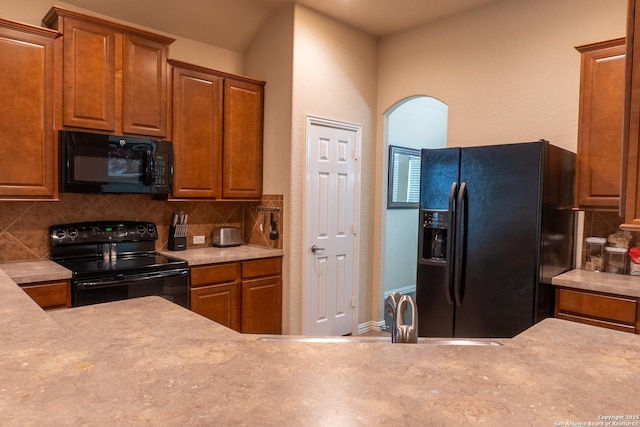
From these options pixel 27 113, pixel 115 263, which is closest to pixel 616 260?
pixel 115 263

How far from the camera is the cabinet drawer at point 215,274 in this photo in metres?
3.17

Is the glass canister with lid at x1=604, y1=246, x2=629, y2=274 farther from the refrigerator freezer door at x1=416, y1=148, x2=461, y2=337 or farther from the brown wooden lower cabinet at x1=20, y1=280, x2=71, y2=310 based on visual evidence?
the brown wooden lower cabinet at x1=20, y1=280, x2=71, y2=310

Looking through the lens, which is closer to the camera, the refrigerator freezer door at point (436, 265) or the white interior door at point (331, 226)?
the refrigerator freezer door at point (436, 265)

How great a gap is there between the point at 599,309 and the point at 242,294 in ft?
8.14

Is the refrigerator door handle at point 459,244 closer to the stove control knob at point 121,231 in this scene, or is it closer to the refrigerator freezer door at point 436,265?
the refrigerator freezer door at point 436,265

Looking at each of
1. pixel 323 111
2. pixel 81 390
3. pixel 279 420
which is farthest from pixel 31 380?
pixel 323 111

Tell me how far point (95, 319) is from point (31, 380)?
62cm

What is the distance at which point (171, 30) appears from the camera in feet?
11.8

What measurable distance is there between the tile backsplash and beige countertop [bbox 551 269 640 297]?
7.18ft

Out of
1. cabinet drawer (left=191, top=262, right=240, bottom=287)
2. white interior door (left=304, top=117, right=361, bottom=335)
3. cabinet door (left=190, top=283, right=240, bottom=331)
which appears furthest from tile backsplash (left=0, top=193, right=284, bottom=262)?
cabinet door (left=190, top=283, right=240, bottom=331)

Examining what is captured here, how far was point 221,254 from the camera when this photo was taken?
3.42m

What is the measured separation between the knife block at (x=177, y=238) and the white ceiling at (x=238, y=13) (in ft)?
5.54

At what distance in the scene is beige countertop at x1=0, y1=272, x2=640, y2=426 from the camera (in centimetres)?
73

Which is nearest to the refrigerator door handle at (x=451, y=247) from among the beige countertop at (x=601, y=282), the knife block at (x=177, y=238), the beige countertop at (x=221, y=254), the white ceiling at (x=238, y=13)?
the beige countertop at (x=601, y=282)
